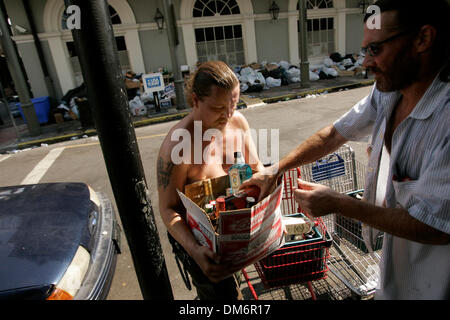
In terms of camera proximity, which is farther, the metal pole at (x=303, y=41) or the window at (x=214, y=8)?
the window at (x=214, y=8)

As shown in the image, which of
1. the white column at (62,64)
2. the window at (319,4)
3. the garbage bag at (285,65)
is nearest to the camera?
the white column at (62,64)

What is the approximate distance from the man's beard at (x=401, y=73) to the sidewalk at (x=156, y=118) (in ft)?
29.9

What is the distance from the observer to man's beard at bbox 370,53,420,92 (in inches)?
56.6

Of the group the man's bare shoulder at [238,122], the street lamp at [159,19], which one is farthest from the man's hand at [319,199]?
the street lamp at [159,19]

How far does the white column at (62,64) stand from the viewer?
12.4 metres

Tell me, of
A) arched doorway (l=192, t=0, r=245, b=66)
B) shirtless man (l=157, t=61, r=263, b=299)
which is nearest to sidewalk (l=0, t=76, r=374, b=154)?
arched doorway (l=192, t=0, r=245, b=66)

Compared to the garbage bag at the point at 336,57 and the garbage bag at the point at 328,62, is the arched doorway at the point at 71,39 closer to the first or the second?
the garbage bag at the point at 328,62

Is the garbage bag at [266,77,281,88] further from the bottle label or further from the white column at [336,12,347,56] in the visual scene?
the bottle label

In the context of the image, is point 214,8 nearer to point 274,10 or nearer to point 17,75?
point 274,10

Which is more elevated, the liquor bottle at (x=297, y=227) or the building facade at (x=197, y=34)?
the building facade at (x=197, y=34)

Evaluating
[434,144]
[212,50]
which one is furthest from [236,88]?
[212,50]

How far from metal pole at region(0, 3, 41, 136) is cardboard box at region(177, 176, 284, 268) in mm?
9437

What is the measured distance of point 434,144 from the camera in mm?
1339
